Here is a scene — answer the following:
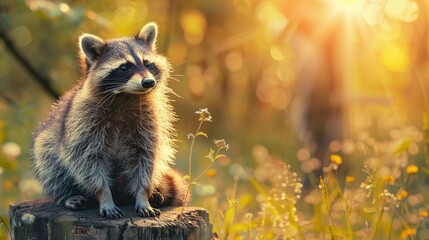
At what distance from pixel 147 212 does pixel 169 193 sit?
0.53 metres

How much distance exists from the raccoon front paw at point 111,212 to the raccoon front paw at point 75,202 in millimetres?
261

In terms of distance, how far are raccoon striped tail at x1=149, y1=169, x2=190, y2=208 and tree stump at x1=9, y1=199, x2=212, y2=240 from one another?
13 cm

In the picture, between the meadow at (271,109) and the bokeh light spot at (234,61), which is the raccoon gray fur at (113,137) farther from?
the bokeh light spot at (234,61)

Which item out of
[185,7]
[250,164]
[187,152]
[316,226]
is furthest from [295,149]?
[316,226]

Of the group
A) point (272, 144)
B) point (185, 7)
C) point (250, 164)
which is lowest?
point (250, 164)

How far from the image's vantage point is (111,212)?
13.4 feet

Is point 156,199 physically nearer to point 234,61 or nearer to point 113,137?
point 113,137

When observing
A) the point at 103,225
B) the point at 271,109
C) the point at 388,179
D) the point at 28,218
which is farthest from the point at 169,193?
the point at 271,109

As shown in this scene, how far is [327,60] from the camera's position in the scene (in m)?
9.49

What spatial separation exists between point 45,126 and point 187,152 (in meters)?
6.66

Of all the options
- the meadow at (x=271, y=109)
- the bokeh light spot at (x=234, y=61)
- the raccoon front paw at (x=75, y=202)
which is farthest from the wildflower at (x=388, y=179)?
the bokeh light spot at (x=234, y=61)

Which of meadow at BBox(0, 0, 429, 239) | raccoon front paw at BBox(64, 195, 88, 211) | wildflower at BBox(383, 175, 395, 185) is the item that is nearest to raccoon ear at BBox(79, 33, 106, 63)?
meadow at BBox(0, 0, 429, 239)

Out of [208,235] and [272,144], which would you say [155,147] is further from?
[272,144]

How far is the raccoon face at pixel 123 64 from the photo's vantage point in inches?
170
